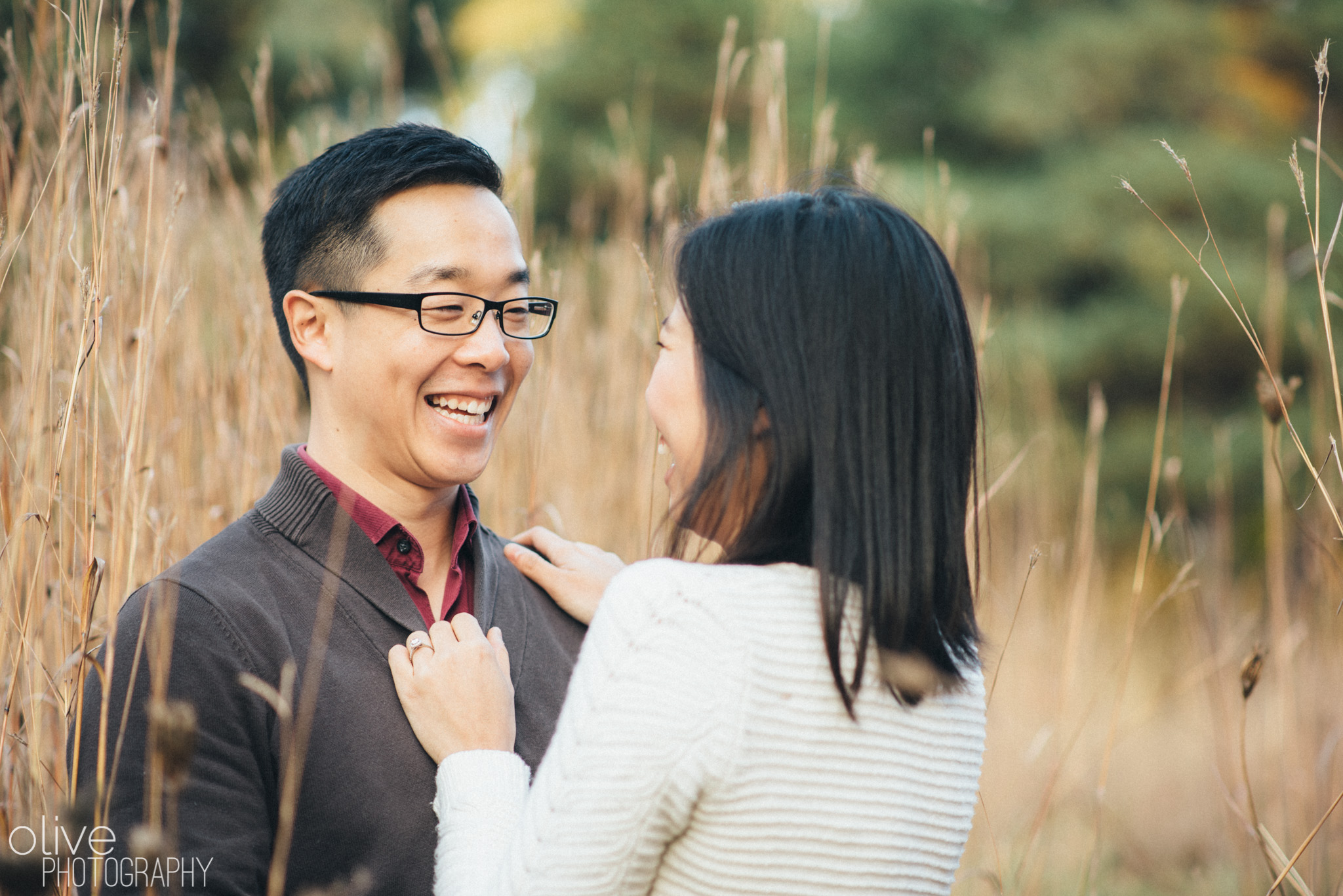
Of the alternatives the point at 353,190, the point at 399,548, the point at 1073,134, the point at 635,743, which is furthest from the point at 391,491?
the point at 1073,134

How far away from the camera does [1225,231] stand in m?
6.68

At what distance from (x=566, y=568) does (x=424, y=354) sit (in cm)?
44

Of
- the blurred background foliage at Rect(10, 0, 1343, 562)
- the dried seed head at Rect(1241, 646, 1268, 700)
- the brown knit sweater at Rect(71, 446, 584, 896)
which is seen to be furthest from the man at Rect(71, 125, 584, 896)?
the blurred background foliage at Rect(10, 0, 1343, 562)

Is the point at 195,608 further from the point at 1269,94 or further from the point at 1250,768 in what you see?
the point at 1269,94

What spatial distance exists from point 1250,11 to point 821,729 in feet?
26.4

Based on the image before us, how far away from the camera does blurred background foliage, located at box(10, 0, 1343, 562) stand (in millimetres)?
6566

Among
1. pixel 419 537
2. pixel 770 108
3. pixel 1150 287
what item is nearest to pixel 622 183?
pixel 770 108

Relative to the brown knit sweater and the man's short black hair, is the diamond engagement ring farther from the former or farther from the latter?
the man's short black hair

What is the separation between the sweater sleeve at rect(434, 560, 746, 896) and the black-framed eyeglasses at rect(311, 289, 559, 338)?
0.66 metres

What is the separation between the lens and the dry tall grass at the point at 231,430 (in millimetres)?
1387

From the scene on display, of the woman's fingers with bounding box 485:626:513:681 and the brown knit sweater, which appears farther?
the woman's fingers with bounding box 485:626:513:681

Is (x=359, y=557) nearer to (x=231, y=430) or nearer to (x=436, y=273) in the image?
(x=436, y=273)

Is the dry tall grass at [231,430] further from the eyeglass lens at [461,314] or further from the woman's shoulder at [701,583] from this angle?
the woman's shoulder at [701,583]

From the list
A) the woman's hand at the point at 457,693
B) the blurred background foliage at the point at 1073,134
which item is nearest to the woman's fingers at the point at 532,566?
the woman's hand at the point at 457,693
